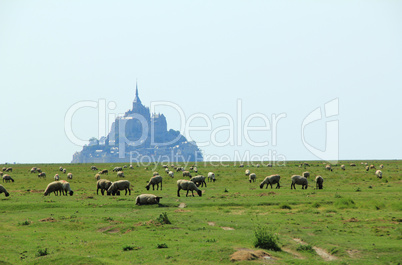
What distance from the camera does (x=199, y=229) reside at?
27797 millimetres

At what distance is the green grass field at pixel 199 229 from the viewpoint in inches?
827

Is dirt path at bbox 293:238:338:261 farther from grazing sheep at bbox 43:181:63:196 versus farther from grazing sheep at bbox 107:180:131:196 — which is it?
grazing sheep at bbox 43:181:63:196

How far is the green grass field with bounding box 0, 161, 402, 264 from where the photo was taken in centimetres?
2100

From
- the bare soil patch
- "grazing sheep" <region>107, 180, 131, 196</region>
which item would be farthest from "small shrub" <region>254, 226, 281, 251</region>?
"grazing sheep" <region>107, 180, 131, 196</region>

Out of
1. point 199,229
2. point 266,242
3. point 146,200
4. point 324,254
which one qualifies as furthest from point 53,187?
point 324,254

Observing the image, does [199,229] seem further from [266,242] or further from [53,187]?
[53,187]

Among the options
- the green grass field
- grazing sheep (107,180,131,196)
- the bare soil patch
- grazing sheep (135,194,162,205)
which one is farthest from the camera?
grazing sheep (107,180,131,196)

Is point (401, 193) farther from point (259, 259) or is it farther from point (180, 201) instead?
point (259, 259)

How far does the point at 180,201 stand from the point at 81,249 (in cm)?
1891

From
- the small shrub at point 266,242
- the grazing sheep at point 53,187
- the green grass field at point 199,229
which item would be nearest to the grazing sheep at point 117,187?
the green grass field at point 199,229

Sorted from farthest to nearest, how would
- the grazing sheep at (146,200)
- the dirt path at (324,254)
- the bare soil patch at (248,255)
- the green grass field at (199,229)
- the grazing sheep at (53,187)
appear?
the grazing sheep at (53,187)
the grazing sheep at (146,200)
the dirt path at (324,254)
the green grass field at (199,229)
the bare soil patch at (248,255)

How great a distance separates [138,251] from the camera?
72.0 feet

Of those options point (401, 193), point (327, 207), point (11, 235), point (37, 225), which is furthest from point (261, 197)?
point (11, 235)

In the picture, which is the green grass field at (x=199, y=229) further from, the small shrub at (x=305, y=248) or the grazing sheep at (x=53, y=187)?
the grazing sheep at (x=53, y=187)
